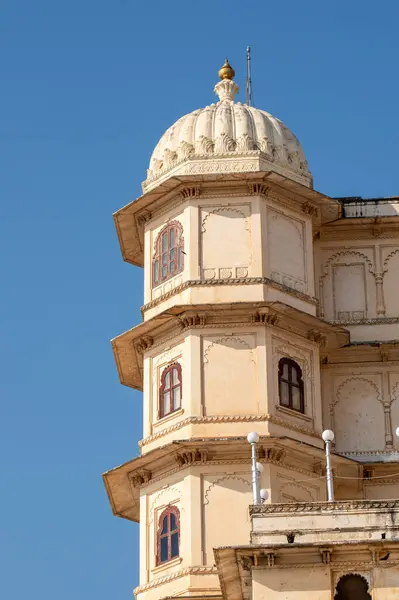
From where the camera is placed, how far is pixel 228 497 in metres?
40.0

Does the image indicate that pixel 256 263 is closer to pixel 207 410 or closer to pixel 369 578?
pixel 207 410

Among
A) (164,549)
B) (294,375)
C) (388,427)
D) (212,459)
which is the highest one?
(294,375)

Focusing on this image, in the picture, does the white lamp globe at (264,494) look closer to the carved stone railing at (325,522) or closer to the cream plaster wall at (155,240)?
the carved stone railing at (325,522)

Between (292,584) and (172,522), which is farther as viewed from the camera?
(172,522)

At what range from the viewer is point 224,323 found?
4206 cm

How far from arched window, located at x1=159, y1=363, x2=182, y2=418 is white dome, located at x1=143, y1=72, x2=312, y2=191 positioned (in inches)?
203

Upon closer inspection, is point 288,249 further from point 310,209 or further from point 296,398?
point 296,398

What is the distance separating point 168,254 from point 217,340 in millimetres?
3121

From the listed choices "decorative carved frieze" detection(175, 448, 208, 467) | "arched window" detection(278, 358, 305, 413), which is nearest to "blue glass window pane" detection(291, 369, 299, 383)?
"arched window" detection(278, 358, 305, 413)

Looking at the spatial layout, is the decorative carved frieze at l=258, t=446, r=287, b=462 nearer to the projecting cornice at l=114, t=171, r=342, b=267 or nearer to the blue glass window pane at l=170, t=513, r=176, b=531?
the blue glass window pane at l=170, t=513, r=176, b=531

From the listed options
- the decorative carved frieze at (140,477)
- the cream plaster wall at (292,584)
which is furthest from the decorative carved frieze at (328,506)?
the decorative carved frieze at (140,477)

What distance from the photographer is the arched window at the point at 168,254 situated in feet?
143

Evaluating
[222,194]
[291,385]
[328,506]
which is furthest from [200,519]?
[222,194]

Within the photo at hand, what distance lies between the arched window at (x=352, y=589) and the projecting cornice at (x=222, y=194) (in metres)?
12.9
